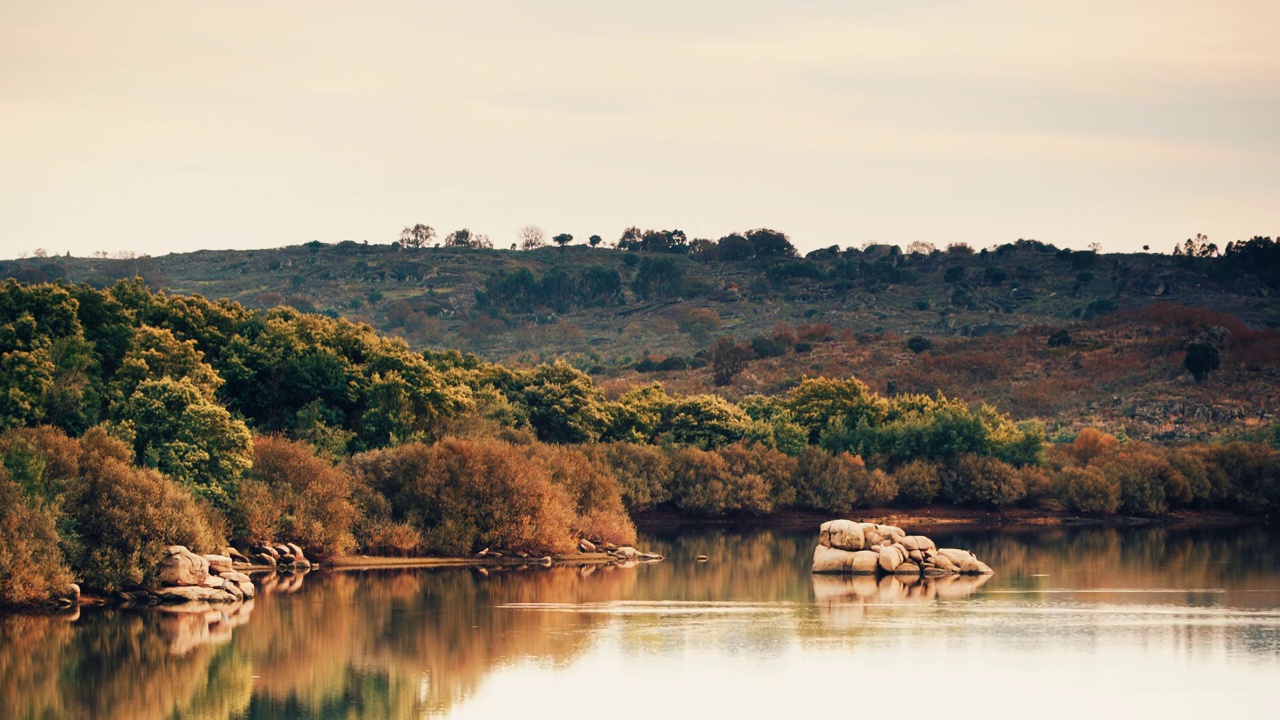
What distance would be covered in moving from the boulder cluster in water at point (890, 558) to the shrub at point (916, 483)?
24.8 metres

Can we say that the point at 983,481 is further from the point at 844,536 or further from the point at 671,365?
the point at 671,365

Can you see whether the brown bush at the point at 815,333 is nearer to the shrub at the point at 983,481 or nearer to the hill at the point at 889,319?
the hill at the point at 889,319

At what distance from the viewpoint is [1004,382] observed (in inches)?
5012

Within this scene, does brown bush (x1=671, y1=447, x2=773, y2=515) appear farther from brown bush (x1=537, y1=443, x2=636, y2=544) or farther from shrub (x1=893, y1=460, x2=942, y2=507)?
brown bush (x1=537, y1=443, x2=636, y2=544)

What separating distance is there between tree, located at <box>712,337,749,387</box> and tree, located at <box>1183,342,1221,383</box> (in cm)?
3736

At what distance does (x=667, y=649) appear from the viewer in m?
39.6

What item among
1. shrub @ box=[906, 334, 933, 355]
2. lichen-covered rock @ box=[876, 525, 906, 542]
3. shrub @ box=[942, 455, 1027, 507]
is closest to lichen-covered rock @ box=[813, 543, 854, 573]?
→ lichen-covered rock @ box=[876, 525, 906, 542]

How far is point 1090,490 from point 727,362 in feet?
175

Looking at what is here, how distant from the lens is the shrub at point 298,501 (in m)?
54.6

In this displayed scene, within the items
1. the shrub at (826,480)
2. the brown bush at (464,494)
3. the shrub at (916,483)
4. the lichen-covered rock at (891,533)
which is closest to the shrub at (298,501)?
the brown bush at (464,494)

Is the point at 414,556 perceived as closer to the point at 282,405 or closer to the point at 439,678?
the point at 282,405

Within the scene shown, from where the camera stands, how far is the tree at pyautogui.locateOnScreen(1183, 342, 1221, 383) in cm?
Answer: 11656

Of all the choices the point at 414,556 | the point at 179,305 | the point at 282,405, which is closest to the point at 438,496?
the point at 414,556

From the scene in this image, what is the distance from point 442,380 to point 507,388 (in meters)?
12.5
